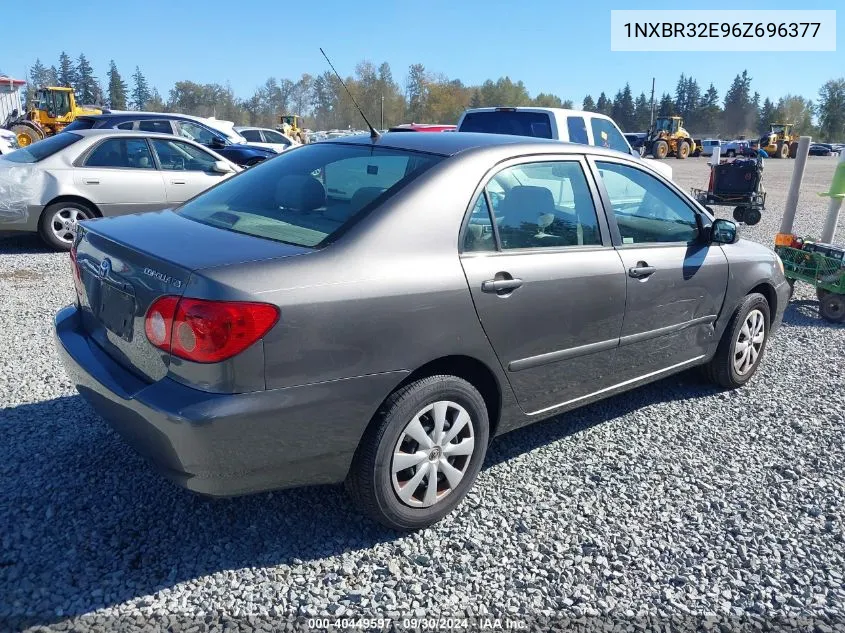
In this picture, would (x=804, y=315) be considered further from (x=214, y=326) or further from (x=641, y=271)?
(x=214, y=326)

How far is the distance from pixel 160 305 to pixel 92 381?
0.59m

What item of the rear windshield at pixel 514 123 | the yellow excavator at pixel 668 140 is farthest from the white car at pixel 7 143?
the yellow excavator at pixel 668 140

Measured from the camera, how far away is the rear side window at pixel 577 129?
349 inches

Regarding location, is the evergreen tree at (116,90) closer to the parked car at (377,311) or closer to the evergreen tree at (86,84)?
the evergreen tree at (86,84)

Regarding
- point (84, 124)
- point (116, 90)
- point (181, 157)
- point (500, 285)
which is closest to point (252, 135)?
point (84, 124)

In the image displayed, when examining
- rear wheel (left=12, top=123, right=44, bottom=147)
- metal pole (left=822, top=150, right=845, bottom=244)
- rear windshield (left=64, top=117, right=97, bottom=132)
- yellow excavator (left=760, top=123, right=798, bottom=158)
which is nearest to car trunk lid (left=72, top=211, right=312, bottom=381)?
metal pole (left=822, top=150, right=845, bottom=244)

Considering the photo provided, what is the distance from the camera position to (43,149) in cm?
804

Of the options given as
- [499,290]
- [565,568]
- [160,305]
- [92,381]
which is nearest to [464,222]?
[499,290]

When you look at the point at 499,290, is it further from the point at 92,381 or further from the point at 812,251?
the point at 812,251

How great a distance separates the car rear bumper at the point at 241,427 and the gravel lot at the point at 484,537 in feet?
1.34

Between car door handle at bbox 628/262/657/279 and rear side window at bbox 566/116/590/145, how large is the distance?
18.7ft

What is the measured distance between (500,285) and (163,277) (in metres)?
1.35

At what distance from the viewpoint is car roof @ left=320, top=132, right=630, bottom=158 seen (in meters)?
3.18

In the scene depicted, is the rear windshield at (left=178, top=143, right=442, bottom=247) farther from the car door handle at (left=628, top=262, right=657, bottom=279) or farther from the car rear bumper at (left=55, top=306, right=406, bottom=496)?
the car door handle at (left=628, top=262, right=657, bottom=279)
